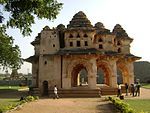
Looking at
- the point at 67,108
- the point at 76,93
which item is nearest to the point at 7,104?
the point at 67,108

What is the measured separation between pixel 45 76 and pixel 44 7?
18386mm

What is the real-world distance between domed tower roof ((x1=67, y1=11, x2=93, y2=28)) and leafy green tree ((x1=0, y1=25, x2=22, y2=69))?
8.16 metres

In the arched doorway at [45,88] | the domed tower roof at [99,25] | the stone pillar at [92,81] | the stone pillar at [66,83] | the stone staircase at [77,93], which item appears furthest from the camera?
the domed tower roof at [99,25]

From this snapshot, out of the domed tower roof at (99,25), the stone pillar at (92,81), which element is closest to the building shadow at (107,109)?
the stone pillar at (92,81)

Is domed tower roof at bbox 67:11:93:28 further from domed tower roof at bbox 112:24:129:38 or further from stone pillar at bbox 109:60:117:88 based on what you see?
domed tower roof at bbox 112:24:129:38

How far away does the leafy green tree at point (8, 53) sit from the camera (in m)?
24.0

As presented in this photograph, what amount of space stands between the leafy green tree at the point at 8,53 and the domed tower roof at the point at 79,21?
8164 mm

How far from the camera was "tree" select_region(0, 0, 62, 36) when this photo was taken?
57.7 ft

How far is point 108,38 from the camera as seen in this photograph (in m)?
39.2

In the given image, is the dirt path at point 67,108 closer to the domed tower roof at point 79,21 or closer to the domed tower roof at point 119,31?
the domed tower roof at point 79,21

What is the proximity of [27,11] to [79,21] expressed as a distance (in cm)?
1950

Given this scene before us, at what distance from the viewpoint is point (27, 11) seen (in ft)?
59.9

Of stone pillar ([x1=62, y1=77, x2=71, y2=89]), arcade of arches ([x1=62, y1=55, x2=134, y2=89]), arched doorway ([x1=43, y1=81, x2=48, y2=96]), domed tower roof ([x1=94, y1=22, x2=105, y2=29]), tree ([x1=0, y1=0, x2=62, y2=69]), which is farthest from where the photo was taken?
domed tower roof ([x1=94, y1=22, x2=105, y2=29])

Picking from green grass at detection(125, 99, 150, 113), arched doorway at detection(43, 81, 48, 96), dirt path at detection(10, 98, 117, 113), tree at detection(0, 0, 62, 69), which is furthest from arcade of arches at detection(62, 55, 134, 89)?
tree at detection(0, 0, 62, 69)
